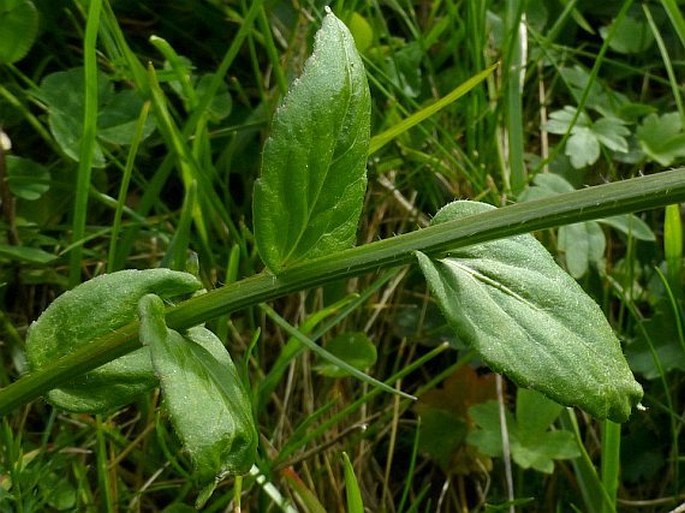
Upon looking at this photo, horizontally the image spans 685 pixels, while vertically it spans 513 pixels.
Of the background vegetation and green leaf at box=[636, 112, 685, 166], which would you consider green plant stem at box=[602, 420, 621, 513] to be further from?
green leaf at box=[636, 112, 685, 166]

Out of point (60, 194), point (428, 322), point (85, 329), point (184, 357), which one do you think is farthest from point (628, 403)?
point (60, 194)

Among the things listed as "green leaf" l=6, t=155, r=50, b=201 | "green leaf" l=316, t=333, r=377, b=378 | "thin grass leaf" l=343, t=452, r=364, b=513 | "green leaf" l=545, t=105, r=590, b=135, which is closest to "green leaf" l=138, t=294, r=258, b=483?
"thin grass leaf" l=343, t=452, r=364, b=513

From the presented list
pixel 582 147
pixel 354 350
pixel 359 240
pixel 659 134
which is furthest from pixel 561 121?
pixel 354 350

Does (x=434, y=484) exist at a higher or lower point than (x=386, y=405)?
lower

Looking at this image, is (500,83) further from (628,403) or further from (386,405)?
(628,403)

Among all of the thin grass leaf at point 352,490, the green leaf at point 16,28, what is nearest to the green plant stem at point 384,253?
the thin grass leaf at point 352,490

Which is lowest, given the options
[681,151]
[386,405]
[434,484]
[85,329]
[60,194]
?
[434,484]
